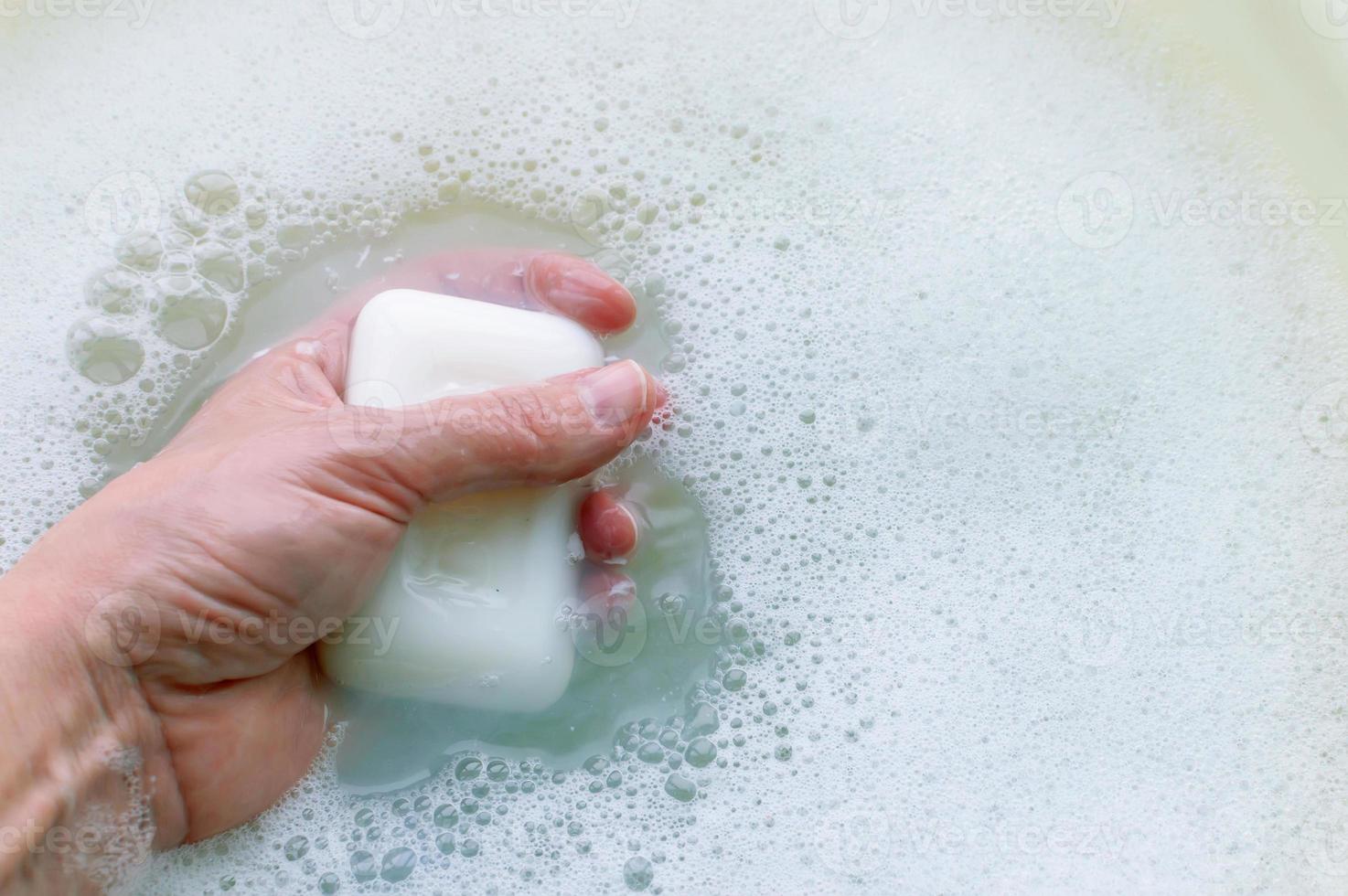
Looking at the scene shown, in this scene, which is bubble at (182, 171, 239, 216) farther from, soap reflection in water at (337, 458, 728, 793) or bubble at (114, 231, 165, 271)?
soap reflection in water at (337, 458, 728, 793)

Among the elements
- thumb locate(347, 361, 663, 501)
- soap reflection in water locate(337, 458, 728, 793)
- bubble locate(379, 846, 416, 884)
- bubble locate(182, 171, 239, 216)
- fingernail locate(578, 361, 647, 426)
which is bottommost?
bubble locate(379, 846, 416, 884)

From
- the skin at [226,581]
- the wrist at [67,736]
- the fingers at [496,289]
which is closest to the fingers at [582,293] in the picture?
the fingers at [496,289]

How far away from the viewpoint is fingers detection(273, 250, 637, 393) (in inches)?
30.9

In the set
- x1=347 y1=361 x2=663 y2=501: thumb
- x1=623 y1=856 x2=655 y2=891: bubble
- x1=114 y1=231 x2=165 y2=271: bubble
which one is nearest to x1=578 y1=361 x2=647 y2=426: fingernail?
x1=347 y1=361 x2=663 y2=501: thumb

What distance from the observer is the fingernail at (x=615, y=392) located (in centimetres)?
70

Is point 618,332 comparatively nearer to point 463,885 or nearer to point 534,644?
point 534,644

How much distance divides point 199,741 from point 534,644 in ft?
0.76

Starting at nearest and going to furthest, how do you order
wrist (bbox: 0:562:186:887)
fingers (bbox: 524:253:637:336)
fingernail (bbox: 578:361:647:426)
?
wrist (bbox: 0:562:186:887) → fingernail (bbox: 578:361:647:426) → fingers (bbox: 524:253:637:336)

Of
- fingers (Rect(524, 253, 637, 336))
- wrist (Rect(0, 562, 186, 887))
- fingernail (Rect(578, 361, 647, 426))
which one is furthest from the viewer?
fingers (Rect(524, 253, 637, 336))

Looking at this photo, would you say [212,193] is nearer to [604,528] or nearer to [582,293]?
[582,293]

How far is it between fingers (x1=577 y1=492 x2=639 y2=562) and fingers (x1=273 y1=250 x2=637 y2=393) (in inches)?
5.9

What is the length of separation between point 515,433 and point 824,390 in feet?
0.94

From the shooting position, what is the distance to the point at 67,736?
1.98ft

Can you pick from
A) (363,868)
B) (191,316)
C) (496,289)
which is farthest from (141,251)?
(363,868)
